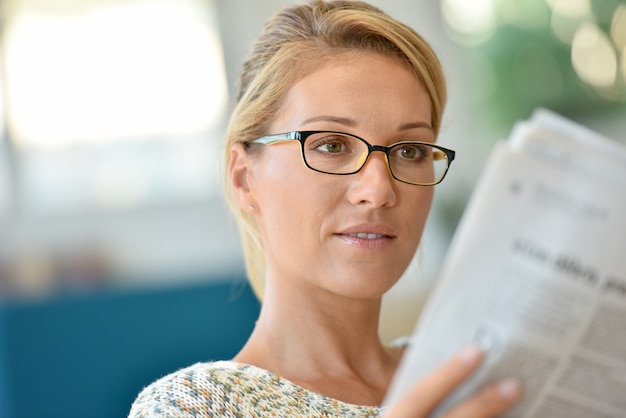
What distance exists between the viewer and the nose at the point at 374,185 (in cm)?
118

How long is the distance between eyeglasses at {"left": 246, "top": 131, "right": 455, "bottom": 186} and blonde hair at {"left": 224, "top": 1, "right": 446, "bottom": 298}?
89 mm

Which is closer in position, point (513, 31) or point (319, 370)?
point (319, 370)

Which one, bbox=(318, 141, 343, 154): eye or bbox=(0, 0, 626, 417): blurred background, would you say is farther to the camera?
bbox=(0, 0, 626, 417): blurred background

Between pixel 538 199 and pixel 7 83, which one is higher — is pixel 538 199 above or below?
above

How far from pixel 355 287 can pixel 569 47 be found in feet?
11.6

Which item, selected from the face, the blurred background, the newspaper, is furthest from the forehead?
the blurred background

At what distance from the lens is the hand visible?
2.60 feet

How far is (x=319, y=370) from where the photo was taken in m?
1.31

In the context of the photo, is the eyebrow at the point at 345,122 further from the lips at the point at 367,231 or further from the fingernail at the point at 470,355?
the fingernail at the point at 470,355

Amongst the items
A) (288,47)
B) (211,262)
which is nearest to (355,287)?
(288,47)

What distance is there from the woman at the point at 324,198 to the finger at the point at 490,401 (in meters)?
0.40

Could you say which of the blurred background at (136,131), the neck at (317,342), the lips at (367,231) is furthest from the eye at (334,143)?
the blurred background at (136,131)

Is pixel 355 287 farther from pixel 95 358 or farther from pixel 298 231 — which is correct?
pixel 95 358

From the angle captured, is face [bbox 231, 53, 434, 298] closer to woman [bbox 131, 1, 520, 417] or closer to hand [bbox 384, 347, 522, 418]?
woman [bbox 131, 1, 520, 417]
